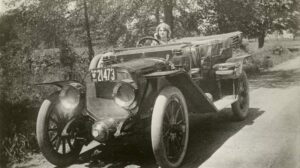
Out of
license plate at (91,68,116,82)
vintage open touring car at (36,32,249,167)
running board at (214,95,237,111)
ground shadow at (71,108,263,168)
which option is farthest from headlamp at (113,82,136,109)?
running board at (214,95,237,111)

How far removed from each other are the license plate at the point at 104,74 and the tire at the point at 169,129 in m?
0.69

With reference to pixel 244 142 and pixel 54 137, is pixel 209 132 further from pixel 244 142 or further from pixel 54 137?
pixel 54 137

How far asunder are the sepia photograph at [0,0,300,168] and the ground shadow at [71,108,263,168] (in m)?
0.02

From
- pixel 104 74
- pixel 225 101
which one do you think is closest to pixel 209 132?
pixel 225 101

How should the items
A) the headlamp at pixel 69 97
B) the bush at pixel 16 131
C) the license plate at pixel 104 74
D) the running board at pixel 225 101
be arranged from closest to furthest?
1. the license plate at pixel 104 74
2. the headlamp at pixel 69 97
3. the bush at pixel 16 131
4. the running board at pixel 225 101

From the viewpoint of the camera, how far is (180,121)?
4.89 metres

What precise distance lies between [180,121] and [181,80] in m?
0.57

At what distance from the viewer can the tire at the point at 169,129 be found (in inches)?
170

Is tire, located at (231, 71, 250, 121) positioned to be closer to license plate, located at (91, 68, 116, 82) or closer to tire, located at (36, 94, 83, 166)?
license plate, located at (91, 68, 116, 82)

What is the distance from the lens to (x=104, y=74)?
4836 millimetres

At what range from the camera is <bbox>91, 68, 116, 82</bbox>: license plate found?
4.79 metres

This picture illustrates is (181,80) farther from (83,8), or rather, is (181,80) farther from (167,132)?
(83,8)

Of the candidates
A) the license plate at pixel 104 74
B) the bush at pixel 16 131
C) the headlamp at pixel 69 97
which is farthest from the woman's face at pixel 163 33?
the bush at pixel 16 131

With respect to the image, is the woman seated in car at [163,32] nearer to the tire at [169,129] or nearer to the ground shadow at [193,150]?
the ground shadow at [193,150]
